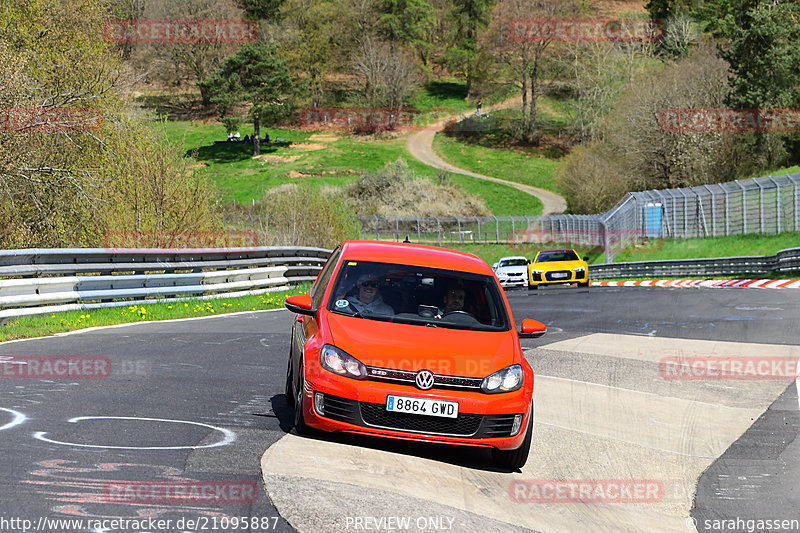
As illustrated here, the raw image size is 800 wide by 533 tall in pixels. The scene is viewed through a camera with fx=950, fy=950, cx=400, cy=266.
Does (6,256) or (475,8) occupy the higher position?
(475,8)

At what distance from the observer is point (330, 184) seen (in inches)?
3482

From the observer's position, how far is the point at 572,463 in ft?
24.8

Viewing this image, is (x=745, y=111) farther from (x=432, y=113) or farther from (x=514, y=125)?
(x=432, y=113)

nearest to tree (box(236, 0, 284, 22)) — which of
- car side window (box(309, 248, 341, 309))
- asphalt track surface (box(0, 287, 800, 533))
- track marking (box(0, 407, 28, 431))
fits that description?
asphalt track surface (box(0, 287, 800, 533))

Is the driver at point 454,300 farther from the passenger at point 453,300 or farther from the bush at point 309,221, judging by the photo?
the bush at point 309,221

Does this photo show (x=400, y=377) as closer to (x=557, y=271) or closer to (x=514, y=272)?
(x=557, y=271)

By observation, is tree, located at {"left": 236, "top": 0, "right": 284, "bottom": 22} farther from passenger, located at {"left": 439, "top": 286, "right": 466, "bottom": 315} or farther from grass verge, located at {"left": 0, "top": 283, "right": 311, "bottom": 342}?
passenger, located at {"left": 439, "top": 286, "right": 466, "bottom": 315}

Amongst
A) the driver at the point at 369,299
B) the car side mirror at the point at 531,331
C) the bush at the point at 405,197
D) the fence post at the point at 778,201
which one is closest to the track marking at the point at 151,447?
the driver at the point at 369,299

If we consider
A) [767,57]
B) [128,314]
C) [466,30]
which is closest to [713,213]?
[767,57]

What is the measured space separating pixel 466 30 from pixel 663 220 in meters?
83.8

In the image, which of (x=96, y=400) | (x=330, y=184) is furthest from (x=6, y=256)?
(x=330, y=184)

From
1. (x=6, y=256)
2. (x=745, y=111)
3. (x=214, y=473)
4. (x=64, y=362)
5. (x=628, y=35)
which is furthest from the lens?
(x=628, y=35)

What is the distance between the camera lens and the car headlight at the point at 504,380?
22.7ft

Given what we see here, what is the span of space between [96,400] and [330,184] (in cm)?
8087
